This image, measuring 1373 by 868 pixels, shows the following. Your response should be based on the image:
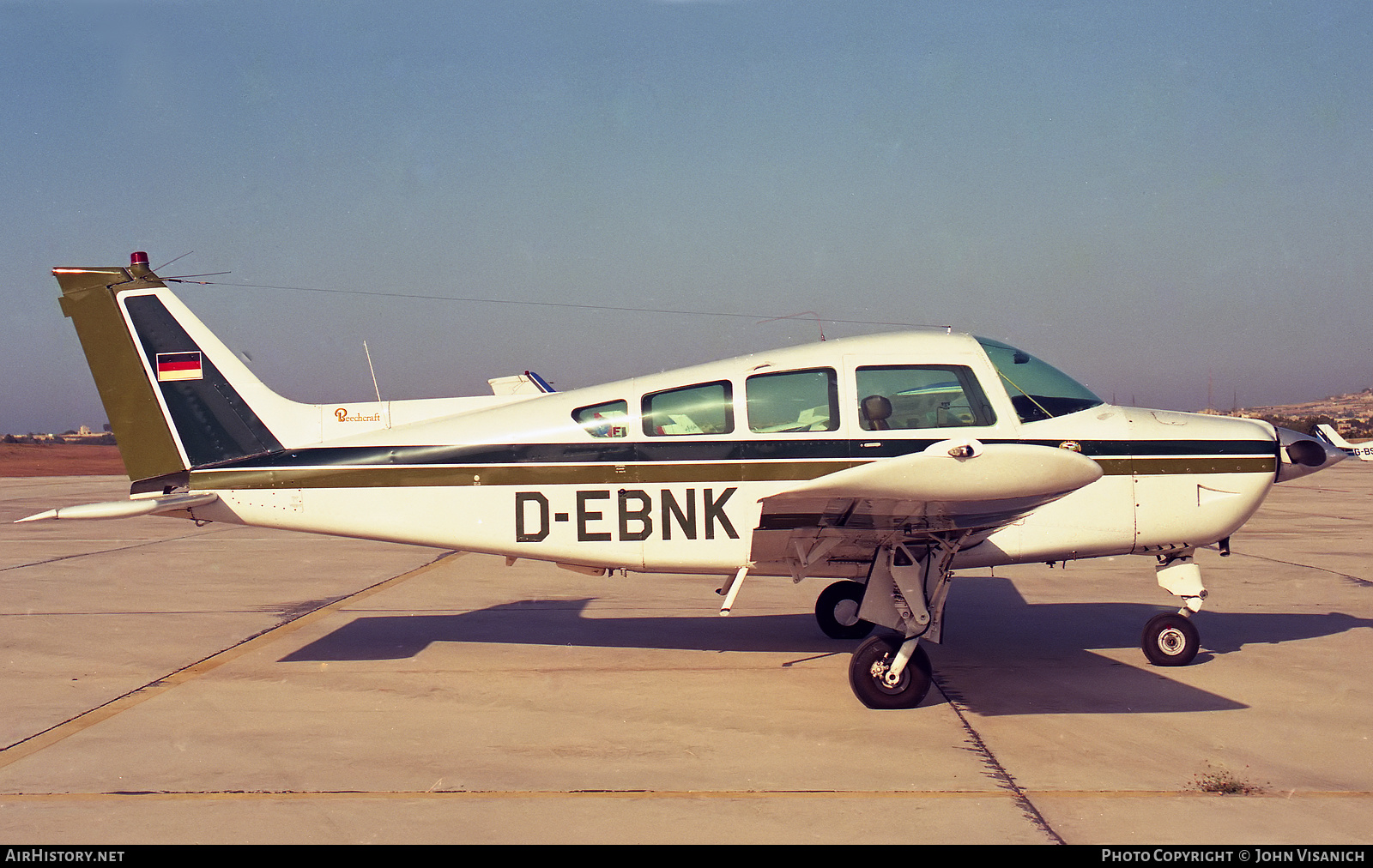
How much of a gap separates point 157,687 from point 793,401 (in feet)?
16.7

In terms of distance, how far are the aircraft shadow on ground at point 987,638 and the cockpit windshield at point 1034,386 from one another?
1.96m

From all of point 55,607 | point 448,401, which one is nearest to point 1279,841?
point 448,401

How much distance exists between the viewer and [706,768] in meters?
5.48

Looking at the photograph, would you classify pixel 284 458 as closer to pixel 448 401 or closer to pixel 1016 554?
pixel 448 401

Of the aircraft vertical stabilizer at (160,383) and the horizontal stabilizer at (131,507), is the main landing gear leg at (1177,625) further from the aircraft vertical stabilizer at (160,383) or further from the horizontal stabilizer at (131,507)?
the horizontal stabilizer at (131,507)

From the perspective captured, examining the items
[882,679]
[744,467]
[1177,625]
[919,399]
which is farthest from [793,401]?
[1177,625]

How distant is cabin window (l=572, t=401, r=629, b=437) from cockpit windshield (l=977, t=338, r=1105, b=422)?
106 inches

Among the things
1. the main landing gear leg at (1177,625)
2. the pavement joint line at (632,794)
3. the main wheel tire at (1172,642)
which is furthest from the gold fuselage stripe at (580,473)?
the pavement joint line at (632,794)

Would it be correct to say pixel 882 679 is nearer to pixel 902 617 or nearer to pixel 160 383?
pixel 902 617

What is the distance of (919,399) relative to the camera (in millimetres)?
7195

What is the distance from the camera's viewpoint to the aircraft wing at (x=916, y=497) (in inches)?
223

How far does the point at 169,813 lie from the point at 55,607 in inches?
272

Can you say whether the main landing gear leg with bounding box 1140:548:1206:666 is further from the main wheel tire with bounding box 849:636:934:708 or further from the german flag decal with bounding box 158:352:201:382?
the german flag decal with bounding box 158:352:201:382

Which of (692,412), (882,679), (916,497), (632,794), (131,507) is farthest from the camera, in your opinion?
(692,412)
